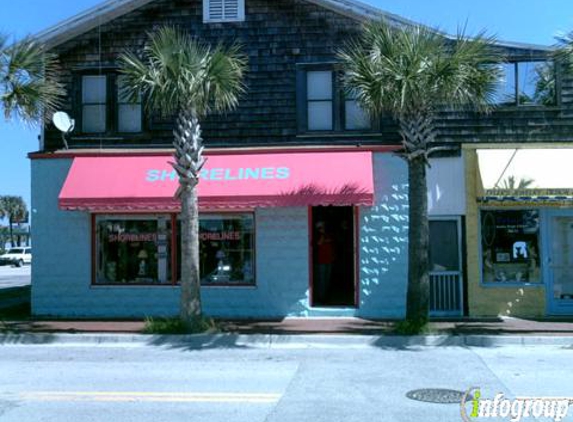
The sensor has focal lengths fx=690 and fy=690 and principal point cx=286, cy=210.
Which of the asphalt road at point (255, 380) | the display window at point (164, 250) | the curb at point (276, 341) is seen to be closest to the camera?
the asphalt road at point (255, 380)

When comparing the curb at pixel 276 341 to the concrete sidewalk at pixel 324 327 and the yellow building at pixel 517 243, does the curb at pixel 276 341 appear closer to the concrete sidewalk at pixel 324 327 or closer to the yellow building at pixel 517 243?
the concrete sidewalk at pixel 324 327

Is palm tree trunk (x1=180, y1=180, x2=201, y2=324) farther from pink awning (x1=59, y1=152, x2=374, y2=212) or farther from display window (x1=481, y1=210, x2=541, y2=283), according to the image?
display window (x1=481, y1=210, x2=541, y2=283)

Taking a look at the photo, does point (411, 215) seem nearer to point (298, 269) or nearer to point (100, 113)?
point (298, 269)

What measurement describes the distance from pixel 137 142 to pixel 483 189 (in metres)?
7.78

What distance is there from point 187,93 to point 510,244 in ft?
25.6

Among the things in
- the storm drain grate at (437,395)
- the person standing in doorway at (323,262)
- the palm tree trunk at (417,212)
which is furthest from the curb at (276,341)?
the storm drain grate at (437,395)

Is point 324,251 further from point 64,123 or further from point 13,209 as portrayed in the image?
point 13,209

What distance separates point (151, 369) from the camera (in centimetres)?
984

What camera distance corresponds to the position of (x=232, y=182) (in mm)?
14570

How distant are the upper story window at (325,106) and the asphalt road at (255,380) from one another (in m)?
5.76

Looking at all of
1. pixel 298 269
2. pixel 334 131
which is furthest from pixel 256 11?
pixel 298 269

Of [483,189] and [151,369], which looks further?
[483,189]

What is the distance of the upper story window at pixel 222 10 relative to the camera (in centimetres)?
1591

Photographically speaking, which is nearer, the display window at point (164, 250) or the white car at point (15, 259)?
the display window at point (164, 250)
